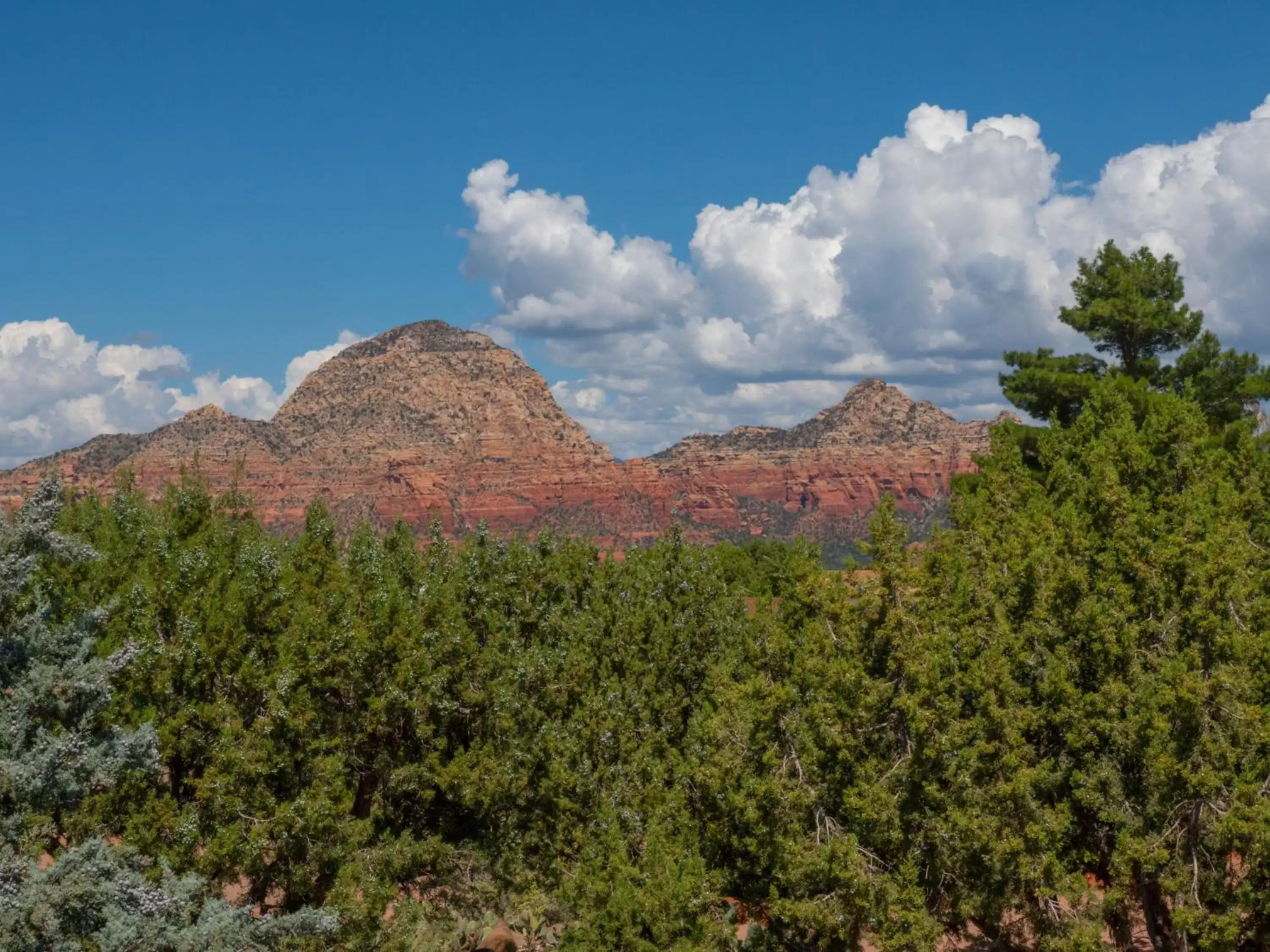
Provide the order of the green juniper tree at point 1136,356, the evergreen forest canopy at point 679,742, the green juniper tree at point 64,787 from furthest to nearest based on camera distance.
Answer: the green juniper tree at point 1136,356, the evergreen forest canopy at point 679,742, the green juniper tree at point 64,787

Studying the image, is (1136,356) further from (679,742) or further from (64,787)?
(64,787)

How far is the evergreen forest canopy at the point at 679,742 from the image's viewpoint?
18.5 metres

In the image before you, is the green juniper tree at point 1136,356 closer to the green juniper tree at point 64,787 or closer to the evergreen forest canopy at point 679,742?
the evergreen forest canopy at point 679,742

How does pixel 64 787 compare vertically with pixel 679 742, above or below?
above

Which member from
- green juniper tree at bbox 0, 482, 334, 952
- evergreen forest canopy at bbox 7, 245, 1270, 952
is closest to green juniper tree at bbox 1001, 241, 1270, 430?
evergreen forest canopy at bbox 7, 245, 1270, 952

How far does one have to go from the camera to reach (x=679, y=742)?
83.0 feet

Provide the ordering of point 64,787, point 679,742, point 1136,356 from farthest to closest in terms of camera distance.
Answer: point 1136,356
point 679,742
point 64,787

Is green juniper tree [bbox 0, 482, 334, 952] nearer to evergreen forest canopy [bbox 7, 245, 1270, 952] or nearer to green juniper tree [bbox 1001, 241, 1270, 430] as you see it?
evergreen forest canopy [bbox 7, 245, 1270, 952]

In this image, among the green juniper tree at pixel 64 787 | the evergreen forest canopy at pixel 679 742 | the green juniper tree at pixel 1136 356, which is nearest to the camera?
the green juniper tree at pixel 64 787

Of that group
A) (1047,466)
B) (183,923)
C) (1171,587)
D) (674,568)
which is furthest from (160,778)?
(1047,466)

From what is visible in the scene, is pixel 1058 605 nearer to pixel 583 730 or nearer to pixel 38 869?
pixel 583 730

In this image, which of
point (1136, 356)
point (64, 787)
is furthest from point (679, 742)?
point (1136, 356)

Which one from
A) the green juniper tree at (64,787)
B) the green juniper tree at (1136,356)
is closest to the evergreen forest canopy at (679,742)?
the green juniper tree at (64,787)

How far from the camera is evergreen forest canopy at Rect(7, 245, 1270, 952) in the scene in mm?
18453
